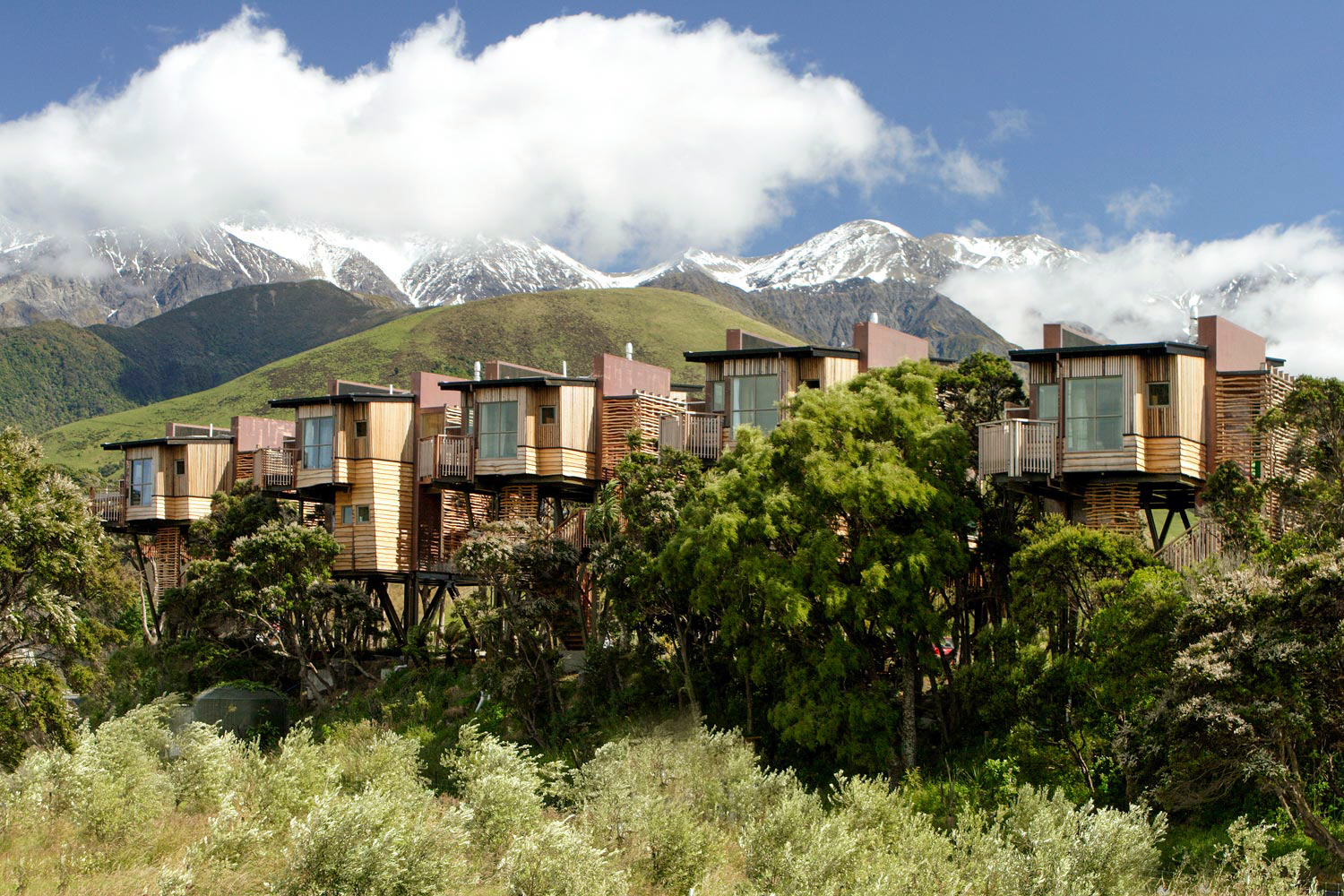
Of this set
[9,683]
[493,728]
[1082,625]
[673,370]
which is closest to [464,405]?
[493,728]

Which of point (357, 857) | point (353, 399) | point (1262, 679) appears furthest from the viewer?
point (353, 399)

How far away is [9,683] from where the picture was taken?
3089 cm

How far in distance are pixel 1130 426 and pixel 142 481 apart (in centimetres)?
3804

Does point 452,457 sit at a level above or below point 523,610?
above

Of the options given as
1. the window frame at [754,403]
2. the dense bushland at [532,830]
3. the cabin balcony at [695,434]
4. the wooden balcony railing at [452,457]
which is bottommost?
the dense bushland at [532,830]

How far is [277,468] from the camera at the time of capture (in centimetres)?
4909

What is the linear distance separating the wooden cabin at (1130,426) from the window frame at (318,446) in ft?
74.4

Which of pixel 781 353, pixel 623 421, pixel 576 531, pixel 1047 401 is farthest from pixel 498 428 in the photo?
pixel 1047 401

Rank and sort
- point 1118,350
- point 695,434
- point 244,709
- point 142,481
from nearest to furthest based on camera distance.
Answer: point 1118,350 < point 695,434 < point 244,709 < point 142,481

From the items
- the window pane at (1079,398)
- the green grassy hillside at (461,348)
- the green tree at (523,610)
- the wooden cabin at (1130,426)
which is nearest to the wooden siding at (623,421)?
the green tree at (523,610)

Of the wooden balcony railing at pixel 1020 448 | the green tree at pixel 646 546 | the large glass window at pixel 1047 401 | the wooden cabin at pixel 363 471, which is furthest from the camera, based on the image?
the wooden cabin at pixel 363 471

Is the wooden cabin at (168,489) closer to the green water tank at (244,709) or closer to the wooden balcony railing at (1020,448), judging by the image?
the green water tank at (244,709)

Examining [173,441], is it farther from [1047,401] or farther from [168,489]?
[1047,401]

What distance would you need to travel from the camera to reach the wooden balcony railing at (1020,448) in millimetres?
34125
